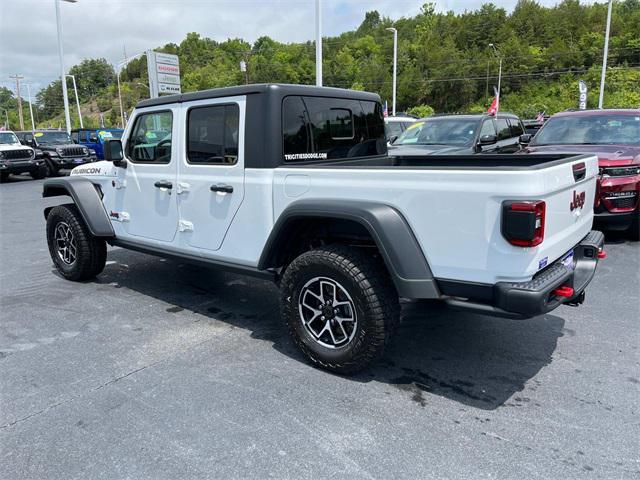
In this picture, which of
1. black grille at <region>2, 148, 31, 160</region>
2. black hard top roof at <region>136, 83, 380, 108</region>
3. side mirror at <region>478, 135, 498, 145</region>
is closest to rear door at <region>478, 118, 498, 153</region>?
side mirror at <region>478, 135, 498, 145</region>

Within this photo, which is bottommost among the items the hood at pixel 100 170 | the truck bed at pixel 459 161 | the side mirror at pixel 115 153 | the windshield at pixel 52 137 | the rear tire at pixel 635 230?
the rear tire at pixel 635 230

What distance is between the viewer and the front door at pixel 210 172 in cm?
370

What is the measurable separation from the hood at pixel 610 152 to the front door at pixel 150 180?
17.7 feet

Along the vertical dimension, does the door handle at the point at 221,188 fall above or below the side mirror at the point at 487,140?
below

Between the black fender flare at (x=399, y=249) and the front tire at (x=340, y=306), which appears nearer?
the black fender flare at (x=399, y=249)

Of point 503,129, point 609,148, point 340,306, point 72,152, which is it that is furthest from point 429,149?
point 72,152

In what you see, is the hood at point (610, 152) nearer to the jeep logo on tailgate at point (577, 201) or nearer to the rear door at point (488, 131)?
the rear door at point (488, 131)

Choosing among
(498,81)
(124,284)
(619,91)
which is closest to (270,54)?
(498,81)

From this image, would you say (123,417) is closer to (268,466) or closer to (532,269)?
(268,466)

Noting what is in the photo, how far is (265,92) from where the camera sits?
3.48 metres

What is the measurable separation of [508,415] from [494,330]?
1.29m

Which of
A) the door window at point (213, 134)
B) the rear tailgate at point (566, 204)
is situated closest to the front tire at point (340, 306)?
the rear tailgate at point (566, 204)

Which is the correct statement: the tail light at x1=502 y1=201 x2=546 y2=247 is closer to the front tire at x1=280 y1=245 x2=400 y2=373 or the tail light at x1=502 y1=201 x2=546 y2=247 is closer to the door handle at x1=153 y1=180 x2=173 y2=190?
the front tire at x1=280 y1=245 x2=400 y2=373

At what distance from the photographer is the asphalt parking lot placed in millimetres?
2434
